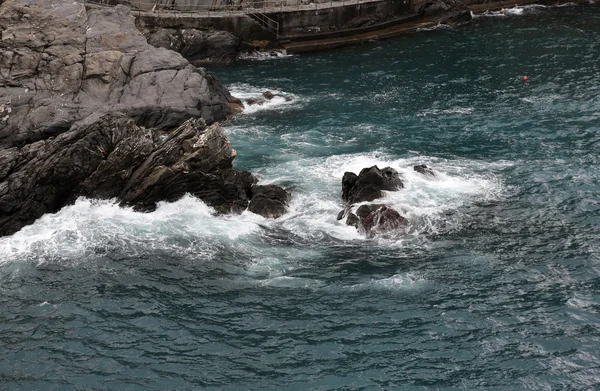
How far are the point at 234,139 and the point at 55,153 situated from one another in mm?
16663

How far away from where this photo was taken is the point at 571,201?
45656 mm

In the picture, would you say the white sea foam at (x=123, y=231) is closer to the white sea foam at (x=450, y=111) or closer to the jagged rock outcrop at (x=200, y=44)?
the white sea foam at (x=450, y=111)

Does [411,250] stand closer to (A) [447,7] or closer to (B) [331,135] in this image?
(B) [331,135]

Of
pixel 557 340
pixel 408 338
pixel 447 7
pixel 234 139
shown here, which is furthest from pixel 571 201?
pixel 447 7

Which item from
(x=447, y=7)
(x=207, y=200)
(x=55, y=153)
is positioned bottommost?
(x=207, y=200)

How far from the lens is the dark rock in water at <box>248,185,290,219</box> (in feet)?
152

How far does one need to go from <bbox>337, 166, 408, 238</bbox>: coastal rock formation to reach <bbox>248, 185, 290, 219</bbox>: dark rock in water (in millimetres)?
3890

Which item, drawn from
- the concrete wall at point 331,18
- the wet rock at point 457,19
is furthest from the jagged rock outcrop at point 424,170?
the wet rock at point 457,19

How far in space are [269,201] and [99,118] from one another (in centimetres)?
1284

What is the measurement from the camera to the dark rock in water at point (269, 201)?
152 ft

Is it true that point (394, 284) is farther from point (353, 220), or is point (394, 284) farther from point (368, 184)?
point (368, 184)

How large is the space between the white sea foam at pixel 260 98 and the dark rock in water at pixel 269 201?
1960 centimetres

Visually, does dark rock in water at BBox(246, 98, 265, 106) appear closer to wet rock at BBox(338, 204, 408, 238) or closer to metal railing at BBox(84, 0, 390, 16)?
metal railing at BBox(84, 0, 390, 16)

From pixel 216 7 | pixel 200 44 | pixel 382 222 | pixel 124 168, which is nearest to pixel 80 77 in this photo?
pixel 124 168
